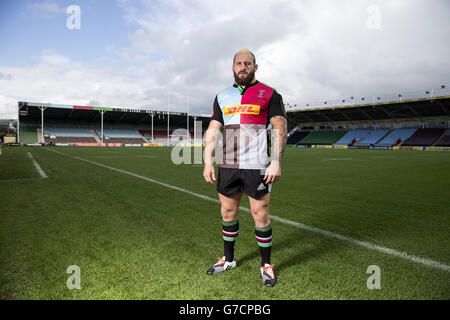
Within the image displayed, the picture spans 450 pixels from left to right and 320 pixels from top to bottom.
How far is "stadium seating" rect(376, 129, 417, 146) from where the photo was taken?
1735 inches

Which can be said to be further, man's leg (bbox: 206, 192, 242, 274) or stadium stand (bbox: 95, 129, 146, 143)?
stadium stand (bbox: 95, 129, 146, 143)

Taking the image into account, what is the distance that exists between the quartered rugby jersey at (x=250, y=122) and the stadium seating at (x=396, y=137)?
162 ft

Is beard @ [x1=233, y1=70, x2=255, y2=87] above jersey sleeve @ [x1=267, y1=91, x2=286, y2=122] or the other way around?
above

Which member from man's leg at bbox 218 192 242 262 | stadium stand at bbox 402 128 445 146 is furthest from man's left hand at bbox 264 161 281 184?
stadium stand at bbox 402 128 445 146

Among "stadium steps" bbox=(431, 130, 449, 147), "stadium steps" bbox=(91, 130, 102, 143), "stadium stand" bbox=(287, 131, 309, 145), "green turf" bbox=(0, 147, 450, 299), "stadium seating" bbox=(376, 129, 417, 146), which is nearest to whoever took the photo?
"green turf" bbox=(0, 147, 450, 299)

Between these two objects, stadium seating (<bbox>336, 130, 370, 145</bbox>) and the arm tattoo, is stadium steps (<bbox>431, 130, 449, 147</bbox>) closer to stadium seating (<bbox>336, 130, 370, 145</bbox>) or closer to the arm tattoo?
stadium seating (<bbox>336, 130, 370, 145</bbox>)

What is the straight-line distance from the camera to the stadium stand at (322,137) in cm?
5321

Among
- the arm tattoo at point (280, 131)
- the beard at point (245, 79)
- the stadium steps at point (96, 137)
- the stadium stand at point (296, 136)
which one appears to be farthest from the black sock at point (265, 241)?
the stadium stand at point (296, 136)

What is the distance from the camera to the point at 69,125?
53625mm

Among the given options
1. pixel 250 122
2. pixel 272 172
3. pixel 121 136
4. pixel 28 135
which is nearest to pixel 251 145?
pixel 250 122

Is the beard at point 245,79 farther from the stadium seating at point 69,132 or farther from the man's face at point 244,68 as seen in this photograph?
the stadium seating at point 69,132

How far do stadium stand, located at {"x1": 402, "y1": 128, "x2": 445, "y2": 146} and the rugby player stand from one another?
49.2 metres

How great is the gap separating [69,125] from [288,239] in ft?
199
